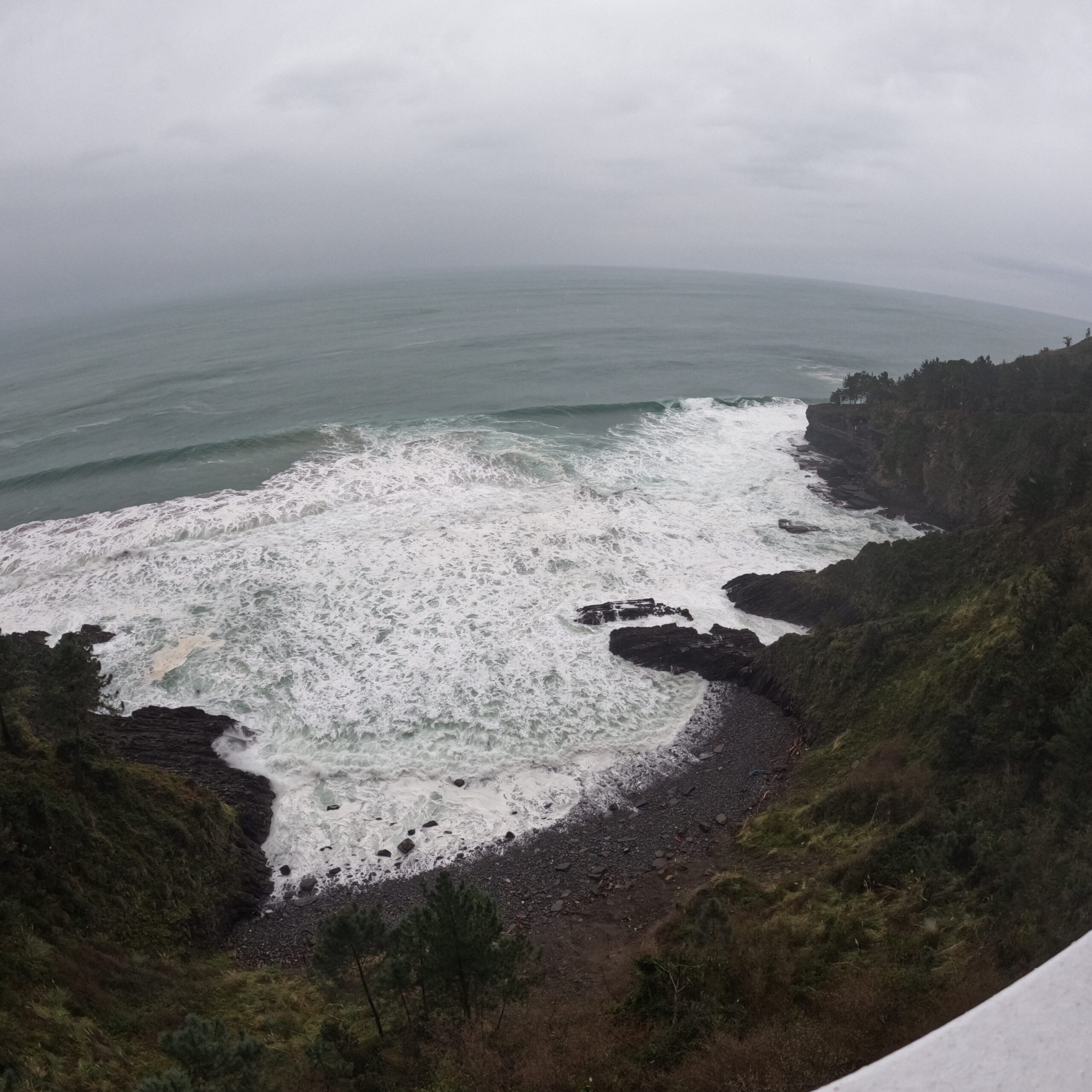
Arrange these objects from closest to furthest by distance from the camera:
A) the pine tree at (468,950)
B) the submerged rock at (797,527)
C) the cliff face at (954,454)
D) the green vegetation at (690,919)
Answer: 1. the green vegetation at (690,919)
2. the pine tree at (468,950)
3. the cliff face at (954,454)
4. the submerged rock at (797,527)

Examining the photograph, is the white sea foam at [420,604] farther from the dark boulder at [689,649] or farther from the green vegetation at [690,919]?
the green vegetation at [690,919]

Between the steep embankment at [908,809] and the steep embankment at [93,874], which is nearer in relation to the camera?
the steep embankment at [908,809]

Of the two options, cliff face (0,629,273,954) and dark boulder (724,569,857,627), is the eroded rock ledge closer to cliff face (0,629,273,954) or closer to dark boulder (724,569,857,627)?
cliff face (0,629,273,954)

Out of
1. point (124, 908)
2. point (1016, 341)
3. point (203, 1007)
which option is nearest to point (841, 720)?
point (203, 1007)

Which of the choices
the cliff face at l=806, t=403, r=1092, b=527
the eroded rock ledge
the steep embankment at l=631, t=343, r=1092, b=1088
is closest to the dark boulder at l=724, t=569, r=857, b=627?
the steep embankment at l=631, t=343, r=1092, b=1088

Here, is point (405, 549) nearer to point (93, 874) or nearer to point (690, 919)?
point (93, 874)

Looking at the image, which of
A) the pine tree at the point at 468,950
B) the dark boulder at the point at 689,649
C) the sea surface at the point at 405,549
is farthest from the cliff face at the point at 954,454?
the pine tree at the point at 468,950

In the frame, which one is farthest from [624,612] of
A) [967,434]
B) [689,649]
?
[967,434]
